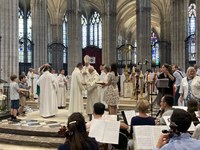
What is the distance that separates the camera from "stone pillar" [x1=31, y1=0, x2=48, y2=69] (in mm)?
23380

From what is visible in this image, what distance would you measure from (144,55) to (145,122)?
19166 millimetres

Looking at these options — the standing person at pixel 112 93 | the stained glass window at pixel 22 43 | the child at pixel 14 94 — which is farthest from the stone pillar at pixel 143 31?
the child at pixel 14 94

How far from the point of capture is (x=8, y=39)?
14.2 meters

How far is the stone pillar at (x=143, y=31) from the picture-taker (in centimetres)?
2380

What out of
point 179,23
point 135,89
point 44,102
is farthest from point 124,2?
point 44,102

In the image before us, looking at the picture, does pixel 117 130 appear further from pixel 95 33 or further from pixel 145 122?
pixel 95 33

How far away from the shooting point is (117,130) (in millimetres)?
4805

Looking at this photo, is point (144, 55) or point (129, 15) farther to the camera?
point (129, 15)

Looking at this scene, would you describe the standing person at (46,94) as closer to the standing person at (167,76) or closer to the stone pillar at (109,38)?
the standing person at (167,76)

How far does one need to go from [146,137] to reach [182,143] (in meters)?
1.42

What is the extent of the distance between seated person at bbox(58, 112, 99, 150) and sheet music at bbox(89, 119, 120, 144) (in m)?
1.69

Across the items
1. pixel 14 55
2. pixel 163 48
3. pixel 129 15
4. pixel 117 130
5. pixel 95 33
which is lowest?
pixel 117 130

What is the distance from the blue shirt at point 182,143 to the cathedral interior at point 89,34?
5039mm

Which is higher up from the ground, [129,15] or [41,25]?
[129,15]
